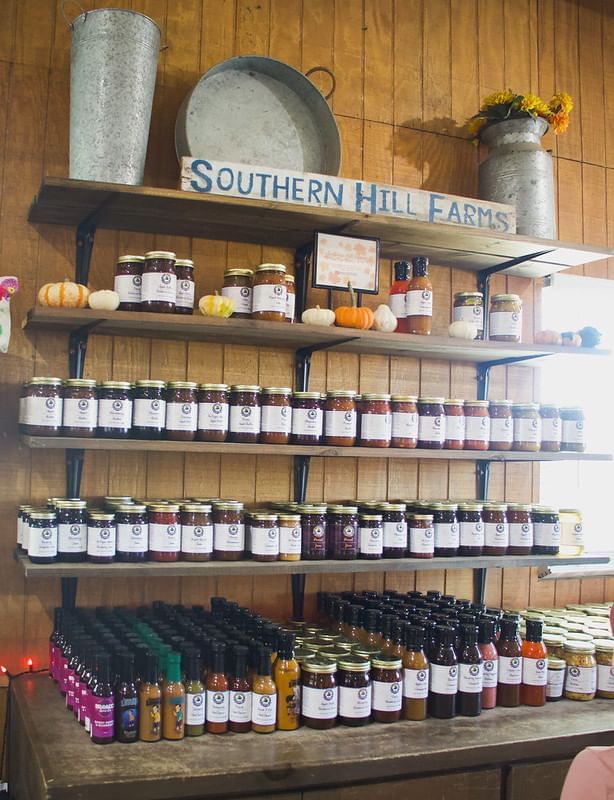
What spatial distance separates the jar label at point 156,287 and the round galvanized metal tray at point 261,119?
1.63ft

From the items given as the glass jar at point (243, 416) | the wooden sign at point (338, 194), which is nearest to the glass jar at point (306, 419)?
the glass jar at point (243, 416)

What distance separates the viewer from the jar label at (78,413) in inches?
88.7

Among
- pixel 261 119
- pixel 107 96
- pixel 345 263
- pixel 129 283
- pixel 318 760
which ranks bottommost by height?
pixel 318 760

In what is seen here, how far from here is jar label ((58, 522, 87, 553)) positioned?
220cm

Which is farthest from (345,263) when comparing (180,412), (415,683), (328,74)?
(415,683)

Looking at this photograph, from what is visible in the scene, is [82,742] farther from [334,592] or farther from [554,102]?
[554,102]

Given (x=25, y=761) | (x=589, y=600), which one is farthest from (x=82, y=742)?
(x=589, y=600)

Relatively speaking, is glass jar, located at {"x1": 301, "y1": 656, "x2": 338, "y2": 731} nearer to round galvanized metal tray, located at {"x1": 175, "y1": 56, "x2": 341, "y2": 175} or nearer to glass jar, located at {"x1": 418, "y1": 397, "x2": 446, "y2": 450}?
glass jar, located at {"x1": 418, "y1": 397, "x2": 446, "y2": 450}

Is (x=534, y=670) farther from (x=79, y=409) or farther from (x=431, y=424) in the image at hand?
(x=79, y=409)

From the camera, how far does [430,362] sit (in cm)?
307

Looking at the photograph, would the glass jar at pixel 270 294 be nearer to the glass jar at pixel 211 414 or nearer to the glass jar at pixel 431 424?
the glass jar at pixel 211 414

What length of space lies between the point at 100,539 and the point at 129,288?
0.67m

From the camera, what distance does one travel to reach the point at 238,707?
2049mm

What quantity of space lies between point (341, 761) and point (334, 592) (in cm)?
98
